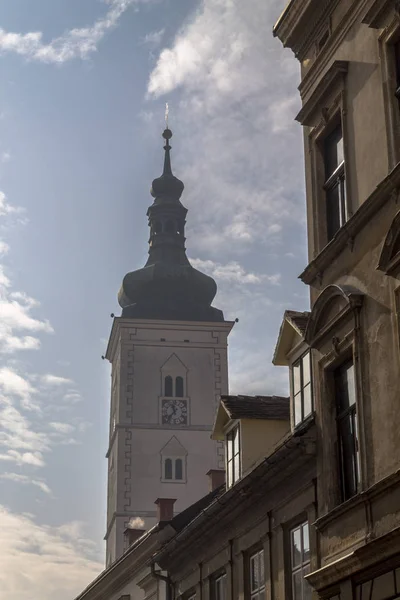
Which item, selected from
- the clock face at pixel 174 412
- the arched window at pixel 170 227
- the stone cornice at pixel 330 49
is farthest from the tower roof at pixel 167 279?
the stone cornice at pixel 330 49

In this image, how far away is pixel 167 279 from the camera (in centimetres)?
8375

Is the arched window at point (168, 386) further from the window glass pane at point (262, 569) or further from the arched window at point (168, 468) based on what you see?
the window glass pane at point (262, 569)

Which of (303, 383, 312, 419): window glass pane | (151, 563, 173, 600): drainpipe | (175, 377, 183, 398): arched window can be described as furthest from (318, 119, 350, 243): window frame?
(175, 377, 183, 398): arched window

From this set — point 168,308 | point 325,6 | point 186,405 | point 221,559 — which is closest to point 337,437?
point 325,6

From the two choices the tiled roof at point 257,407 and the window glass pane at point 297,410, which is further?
the tiled roof at point 257,407

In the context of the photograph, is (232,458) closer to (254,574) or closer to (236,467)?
(236,467)

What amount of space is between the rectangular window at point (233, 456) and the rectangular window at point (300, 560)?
465cm

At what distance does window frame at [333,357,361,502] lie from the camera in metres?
14.8

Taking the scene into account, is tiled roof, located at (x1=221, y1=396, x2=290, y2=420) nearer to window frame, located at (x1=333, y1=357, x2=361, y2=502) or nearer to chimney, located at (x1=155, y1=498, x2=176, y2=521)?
window frame, located at (x1=333, y1=357, x2=361, y2=502)

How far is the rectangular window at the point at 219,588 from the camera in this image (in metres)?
23.1

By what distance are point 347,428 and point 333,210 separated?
3.21 m

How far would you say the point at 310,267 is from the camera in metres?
16.5

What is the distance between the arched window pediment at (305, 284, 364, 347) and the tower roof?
64977mm

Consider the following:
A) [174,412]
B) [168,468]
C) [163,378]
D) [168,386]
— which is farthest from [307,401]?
[163,378]
